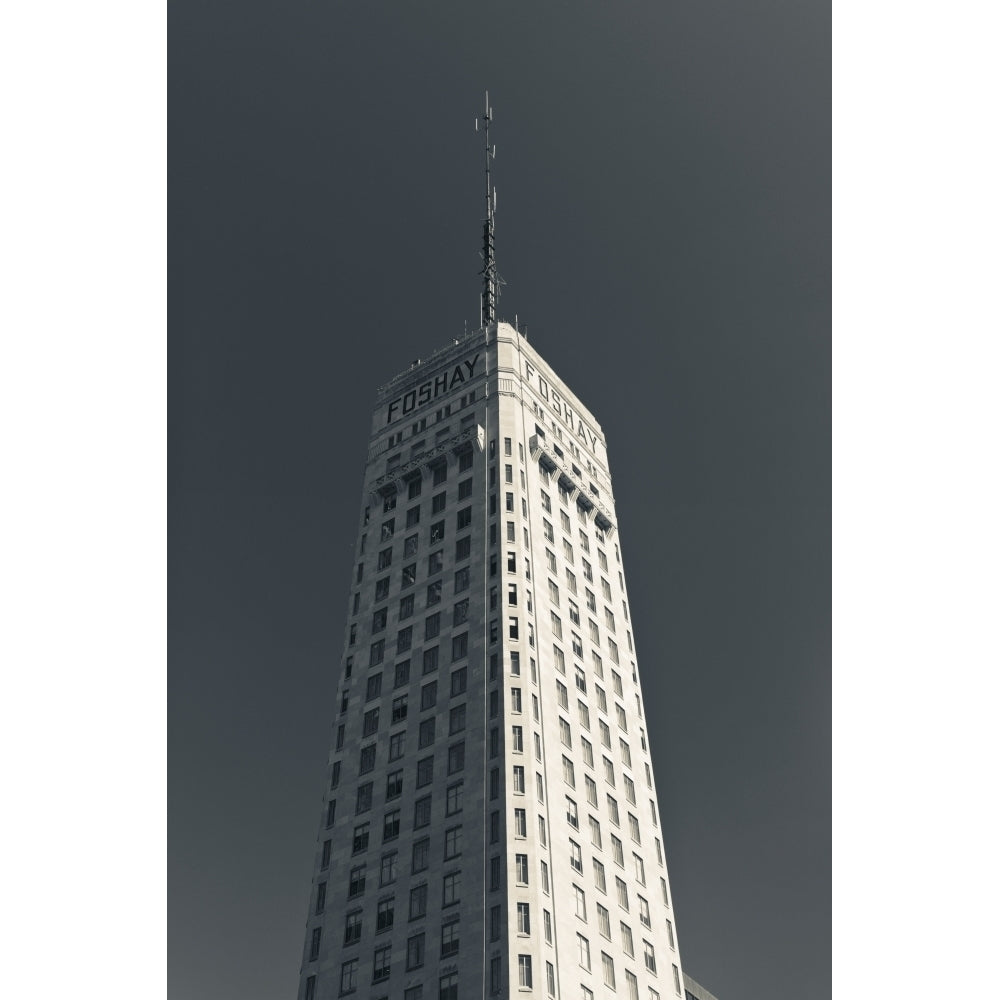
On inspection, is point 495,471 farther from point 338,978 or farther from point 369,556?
point 338,978

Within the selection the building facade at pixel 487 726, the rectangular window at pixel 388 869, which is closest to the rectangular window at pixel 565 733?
the building facade at pixel 487 726

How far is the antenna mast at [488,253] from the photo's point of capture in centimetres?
12388

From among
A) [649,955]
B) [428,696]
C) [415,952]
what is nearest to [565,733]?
[428,696]

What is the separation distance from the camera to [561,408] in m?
→ 118

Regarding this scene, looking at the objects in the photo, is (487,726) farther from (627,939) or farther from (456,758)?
(627,939)

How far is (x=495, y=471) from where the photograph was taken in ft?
340

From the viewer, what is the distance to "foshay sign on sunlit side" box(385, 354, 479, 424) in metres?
114

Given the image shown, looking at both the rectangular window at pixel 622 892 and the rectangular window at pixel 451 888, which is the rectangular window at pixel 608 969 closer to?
the rectangular window at pixel 622 892

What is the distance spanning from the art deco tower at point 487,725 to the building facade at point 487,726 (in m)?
0.16

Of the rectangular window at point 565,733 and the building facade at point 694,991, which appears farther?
the building facade at point 694,991

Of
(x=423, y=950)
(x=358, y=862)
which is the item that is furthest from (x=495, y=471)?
(x=423, y=950)

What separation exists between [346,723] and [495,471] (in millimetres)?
23400

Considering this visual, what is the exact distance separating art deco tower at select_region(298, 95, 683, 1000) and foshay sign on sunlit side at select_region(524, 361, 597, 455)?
273 millimetres

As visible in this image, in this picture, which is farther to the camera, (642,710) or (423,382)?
(423,382)
